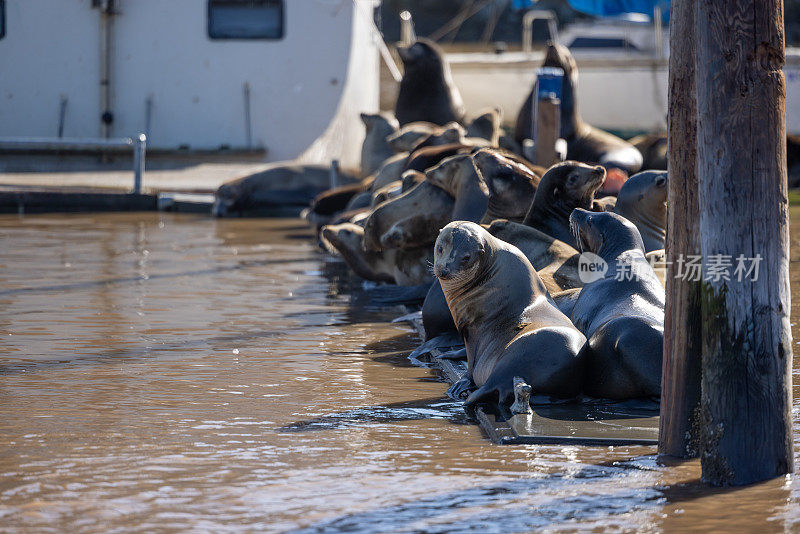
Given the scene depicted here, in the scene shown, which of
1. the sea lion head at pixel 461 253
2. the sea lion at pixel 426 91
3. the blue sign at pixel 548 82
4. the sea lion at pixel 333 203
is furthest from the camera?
the sea lion at pixel 426 91

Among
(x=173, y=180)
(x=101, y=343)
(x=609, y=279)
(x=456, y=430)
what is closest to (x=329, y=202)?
(x=173, y=180)

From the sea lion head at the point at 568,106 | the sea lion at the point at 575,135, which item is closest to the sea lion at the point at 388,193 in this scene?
the sea lion at the point at 575,135

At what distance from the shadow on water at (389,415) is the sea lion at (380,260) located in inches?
124

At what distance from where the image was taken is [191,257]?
1042 centimetres

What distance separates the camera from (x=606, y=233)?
583cm

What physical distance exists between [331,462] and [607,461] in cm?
94

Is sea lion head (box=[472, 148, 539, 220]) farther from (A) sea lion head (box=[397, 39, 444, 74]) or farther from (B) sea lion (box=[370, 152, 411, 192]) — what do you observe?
(A) sea lion head (box=[397, 39, 444, 74])

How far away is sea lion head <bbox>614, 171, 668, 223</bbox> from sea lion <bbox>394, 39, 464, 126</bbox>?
867 cm

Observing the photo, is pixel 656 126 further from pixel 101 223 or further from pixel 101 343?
pixel 101 343

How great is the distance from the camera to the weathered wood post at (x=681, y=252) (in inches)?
160

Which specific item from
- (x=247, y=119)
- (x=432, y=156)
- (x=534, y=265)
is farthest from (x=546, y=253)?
(x=247, y=119)

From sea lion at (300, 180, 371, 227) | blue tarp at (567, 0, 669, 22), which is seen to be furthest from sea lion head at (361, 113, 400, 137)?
blue tarp at (567, 0, 669, 22)

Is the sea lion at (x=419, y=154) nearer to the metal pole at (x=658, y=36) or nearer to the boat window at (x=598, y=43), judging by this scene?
the metal pole at (x=658, y=36)

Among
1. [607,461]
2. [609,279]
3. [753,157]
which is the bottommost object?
[607,461]
